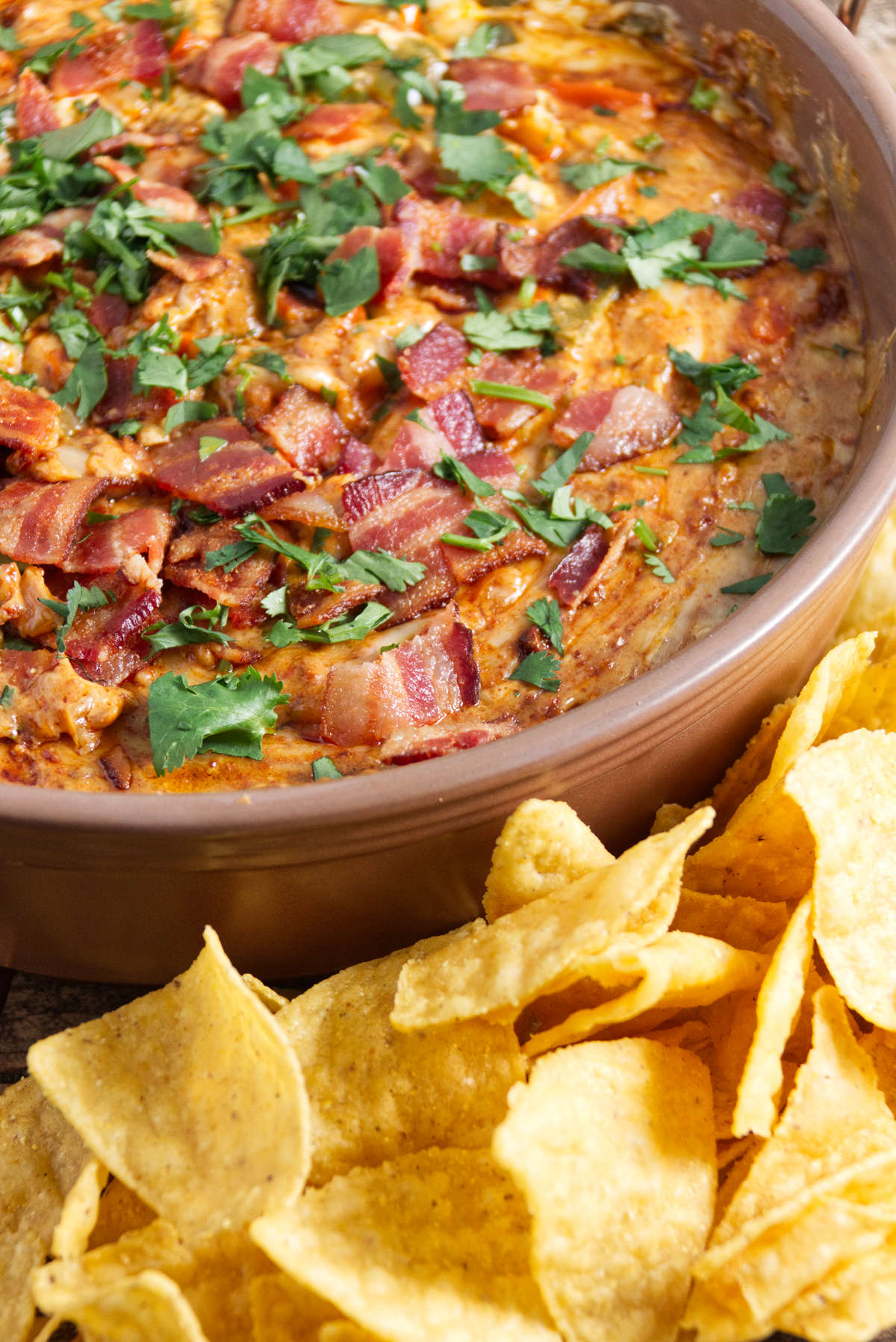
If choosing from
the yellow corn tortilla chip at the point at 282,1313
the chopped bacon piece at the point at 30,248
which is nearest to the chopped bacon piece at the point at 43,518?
the chopped bacon piece at the point at 30,248

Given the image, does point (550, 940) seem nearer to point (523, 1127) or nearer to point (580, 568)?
point (523, 1127)

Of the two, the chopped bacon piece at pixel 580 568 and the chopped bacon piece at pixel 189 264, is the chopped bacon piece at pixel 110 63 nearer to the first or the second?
the chopped bacon piece at pixel 189 264

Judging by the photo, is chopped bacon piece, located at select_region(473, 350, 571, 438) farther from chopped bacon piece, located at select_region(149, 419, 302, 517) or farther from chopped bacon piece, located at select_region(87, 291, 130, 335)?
chopped bacon piece, located at select_region(87, 291, 130, 335)

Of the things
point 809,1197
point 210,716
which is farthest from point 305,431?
point 809,1197

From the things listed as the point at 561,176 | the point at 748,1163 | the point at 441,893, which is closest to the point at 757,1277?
the point at 748,1163

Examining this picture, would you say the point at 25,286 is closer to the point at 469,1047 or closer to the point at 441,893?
the point at 441,893

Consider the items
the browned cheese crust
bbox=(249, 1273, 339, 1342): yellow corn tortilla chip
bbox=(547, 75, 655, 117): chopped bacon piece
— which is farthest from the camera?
bbox=(547, 75, 655, 117): chopped bacon piece

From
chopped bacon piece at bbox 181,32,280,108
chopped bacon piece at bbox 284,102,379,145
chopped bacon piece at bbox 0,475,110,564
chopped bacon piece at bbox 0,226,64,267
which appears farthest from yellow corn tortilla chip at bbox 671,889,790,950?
chopped bacon piece at bbox 181,32,280,108
